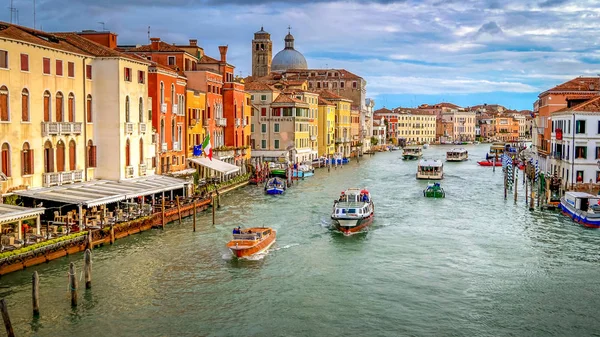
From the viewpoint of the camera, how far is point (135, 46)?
36500 millimetres

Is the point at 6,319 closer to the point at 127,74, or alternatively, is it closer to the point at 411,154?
the point at 127,74

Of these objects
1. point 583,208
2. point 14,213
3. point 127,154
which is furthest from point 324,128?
point 14,213

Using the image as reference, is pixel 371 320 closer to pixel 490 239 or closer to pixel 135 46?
pixel 490 239

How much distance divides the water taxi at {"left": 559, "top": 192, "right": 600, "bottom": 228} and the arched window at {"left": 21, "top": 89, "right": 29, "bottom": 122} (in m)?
18.5

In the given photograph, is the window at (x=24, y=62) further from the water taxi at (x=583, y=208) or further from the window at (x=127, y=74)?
the water taxi at (x=583, y=208)

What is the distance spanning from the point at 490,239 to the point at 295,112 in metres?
28.7

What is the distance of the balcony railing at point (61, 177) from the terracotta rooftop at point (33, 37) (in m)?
3.83

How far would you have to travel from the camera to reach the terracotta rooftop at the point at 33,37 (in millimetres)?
19125

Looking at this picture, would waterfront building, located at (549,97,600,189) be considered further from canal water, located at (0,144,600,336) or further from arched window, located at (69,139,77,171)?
arched window, located at (69,139,77,171)

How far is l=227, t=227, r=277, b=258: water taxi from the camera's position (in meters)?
18.4

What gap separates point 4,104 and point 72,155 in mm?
3692

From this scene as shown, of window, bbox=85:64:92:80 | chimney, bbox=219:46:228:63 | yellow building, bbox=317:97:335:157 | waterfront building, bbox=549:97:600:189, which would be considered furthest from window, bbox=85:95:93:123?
yellow building, bbox=317:97:335:157

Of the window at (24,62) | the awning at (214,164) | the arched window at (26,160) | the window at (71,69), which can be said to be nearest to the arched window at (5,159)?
the arched window at (26,160)

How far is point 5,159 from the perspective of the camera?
18.8 metres
